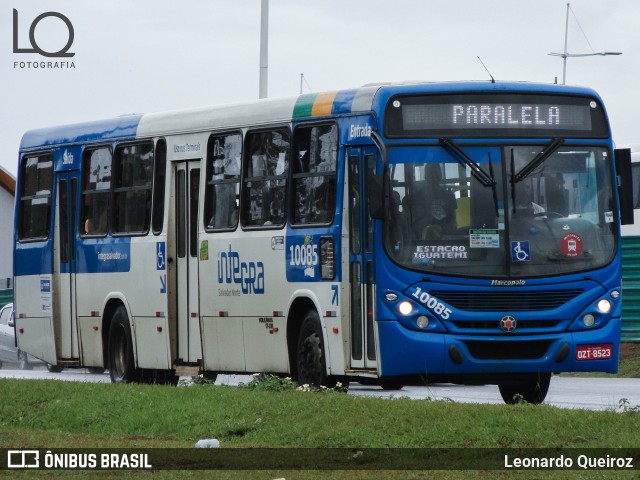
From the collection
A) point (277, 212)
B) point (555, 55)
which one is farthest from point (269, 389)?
point (555, 55)

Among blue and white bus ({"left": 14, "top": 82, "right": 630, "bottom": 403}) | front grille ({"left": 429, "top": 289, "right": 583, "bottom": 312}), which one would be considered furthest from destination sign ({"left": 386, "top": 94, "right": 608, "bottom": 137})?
front grille ({"left": 429, "top": 289, "right": 583, "bottom": 312})

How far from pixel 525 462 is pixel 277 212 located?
7450mm


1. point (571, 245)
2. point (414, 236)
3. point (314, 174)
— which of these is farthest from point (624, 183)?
point (314, 174)

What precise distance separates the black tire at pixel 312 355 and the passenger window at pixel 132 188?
3.97m

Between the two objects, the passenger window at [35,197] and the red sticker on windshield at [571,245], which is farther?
the passenger window at [35,197]

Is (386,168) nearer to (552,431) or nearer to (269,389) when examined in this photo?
(269,389)

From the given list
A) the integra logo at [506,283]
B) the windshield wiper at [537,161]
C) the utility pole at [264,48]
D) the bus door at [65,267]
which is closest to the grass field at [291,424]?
the integra logo at [506,283]

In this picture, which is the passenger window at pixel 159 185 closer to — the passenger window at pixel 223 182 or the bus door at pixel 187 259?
the bus door at pixel 187 259

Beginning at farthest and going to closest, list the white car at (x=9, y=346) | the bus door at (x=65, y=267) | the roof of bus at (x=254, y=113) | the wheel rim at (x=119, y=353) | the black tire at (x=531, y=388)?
the white car at (x=9, y=346)
the bus door at (x=65, y=267)
the wheel rim at (x=119, y=353)
the black tire at (x=531, y=388)
the roof of bus at (x=254, y=113)

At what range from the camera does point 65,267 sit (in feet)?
75.7

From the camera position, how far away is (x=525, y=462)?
451 inches

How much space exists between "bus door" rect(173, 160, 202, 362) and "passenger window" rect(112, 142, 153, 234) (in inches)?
27.8

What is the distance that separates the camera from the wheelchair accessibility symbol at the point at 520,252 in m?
16.4

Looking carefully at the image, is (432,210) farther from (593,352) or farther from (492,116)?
(593,352)
